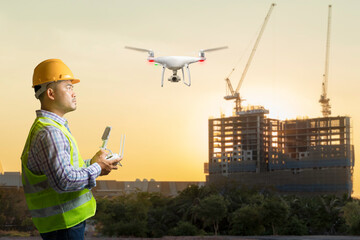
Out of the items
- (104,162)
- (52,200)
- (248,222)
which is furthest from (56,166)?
(248,222)

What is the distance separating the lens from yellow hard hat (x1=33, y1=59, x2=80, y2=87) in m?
3.28

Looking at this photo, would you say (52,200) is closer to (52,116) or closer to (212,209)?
(52,116)

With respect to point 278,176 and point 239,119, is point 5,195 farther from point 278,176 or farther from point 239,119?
point 239,119

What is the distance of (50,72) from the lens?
328 centimetres

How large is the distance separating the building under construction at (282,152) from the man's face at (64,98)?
149m

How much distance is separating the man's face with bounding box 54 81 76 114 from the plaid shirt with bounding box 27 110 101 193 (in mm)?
229

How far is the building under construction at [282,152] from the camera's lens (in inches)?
5965

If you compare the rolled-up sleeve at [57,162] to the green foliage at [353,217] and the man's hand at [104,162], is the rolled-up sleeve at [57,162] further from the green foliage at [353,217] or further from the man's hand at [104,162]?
the green foliage at [353,217]

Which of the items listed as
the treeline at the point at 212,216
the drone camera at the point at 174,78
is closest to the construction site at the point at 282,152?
the treeline at the point at 212,216

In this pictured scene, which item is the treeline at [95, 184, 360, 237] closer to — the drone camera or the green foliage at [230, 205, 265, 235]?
the green foliage at [230, 205, 265, 235]

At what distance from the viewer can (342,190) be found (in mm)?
144625

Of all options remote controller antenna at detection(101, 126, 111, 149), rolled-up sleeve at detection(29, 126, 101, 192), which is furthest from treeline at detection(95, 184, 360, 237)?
rolled-up sleeve at detection(29, 126, 101, 192)

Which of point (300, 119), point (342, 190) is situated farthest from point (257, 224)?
point (300, 119)

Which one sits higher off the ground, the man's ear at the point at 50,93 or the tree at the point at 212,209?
the man's ear at the point at 50,93
